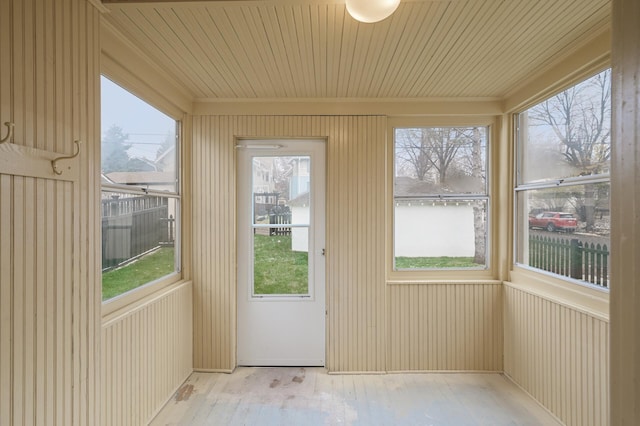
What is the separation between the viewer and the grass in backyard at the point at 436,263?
9.80ft

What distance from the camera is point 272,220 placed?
3.01m

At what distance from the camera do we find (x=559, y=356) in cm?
219

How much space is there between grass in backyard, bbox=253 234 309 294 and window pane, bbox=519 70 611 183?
2128 mm

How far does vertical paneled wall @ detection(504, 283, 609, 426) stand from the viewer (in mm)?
1898

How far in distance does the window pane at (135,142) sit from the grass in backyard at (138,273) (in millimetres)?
534

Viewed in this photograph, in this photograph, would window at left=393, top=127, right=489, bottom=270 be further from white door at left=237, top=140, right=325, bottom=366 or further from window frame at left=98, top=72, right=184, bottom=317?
window frame at left=98, top=72, right=184, bottom=317

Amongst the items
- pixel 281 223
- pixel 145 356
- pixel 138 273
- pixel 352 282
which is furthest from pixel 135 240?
pixel 352 282

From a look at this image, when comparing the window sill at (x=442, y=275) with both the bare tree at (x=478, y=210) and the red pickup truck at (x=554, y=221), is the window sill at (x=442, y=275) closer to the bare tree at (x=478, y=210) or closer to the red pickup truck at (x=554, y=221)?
the bare tree at (x=478, y=210)

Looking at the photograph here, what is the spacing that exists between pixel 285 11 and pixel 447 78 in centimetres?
143

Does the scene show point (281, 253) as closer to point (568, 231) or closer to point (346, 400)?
point (346, 400)

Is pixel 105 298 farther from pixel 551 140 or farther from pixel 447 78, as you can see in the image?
pixel 551 140

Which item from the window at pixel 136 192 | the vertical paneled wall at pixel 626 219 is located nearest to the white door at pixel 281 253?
the window at pixel 136 192

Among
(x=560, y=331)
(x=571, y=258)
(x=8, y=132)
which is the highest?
(x=8, y=132)

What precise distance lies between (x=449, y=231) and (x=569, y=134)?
1198mm
